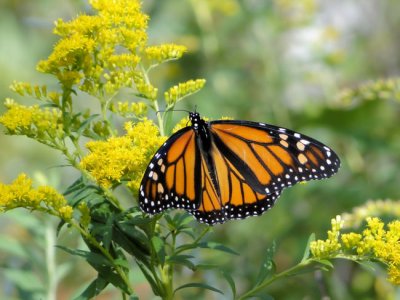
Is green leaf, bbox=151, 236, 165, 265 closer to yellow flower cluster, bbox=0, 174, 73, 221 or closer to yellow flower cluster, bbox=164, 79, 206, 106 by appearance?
yellow flower cluster, bbox=0, 174, 73, 221

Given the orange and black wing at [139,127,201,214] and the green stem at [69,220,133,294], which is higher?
the orange and black wing at [139,127,201,214]

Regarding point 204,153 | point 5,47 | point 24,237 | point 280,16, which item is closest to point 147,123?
point 204,153

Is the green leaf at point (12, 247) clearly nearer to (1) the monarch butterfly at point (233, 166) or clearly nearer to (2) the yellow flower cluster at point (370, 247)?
(1) the monarch butterfly at point (233, 166)

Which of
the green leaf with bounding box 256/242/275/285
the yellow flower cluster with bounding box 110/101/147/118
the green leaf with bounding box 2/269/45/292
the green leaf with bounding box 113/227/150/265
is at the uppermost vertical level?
the yellow flower cluster with bounding box 110/101/147/118

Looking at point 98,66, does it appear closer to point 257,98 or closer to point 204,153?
point 204,153

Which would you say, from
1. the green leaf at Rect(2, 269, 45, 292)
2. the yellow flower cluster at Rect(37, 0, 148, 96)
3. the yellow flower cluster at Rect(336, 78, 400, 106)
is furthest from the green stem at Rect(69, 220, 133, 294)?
the yellow flower cluster at Rect(336, 78, 400, 106)

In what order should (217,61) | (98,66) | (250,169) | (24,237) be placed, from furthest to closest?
1. (24,237)
2. (217,61)
3. (250,169)
4. (98,66)

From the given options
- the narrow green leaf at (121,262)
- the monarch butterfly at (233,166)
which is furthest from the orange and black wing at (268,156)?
the narrow green leaf at (121,262)

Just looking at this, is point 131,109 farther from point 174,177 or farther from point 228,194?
point 228,194
